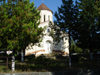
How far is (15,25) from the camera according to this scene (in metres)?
11.1

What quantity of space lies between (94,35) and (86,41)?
49.6 inches

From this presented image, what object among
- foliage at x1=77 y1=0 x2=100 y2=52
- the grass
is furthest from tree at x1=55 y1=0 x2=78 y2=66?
the grass

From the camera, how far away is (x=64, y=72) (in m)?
10.5

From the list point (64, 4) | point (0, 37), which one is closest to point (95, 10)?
point (64, 4)

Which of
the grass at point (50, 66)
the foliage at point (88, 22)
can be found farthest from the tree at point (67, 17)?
the grass at point (50, 66)

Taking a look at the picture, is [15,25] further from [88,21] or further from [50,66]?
[88,21]

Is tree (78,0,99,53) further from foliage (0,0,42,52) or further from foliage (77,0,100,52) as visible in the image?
foliage (0,0,42,52)

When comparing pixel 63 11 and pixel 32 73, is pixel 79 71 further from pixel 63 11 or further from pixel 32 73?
pixel 63 11

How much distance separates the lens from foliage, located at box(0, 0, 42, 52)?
11.0m

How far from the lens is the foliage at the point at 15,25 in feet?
35.9

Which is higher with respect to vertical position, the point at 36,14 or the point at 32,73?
the point at 36,14

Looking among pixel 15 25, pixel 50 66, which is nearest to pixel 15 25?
pixel 15 25

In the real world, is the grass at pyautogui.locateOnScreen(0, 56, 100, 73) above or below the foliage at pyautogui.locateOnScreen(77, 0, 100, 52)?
below

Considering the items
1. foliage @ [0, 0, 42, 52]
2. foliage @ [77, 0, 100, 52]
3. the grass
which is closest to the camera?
foliage @ [0, 0, 42, 52]
